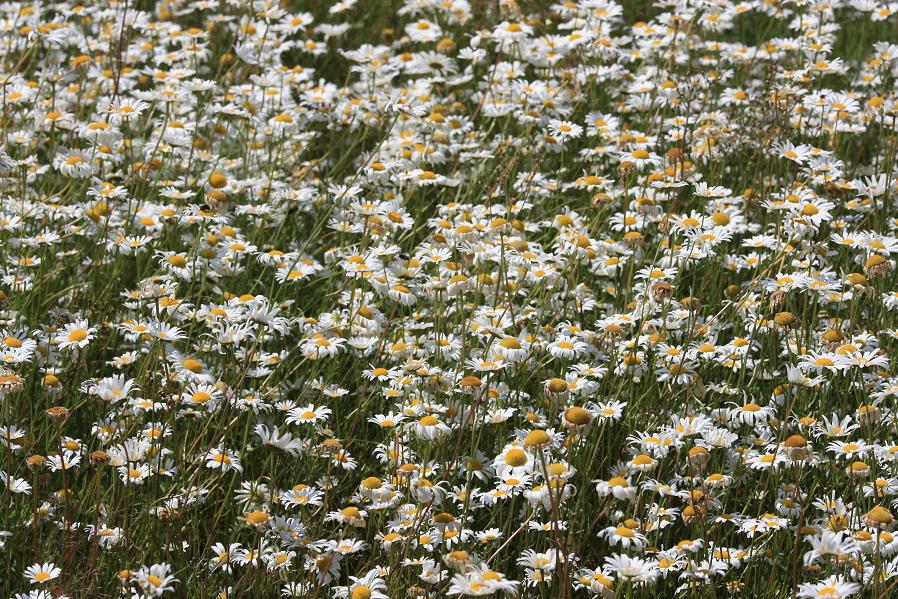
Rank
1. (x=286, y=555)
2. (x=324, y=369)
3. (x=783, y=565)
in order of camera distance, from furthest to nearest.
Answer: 1. (x=324, y=369)
2. (x=783, y=565)
3. (x=286, y=555)

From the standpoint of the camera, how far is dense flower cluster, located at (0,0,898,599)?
329cm

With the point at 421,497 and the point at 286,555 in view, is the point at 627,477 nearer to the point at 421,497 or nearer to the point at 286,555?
the point at 421,497

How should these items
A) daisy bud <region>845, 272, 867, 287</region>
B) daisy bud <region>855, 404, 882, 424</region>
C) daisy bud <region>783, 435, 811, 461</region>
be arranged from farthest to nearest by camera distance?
1. daisy bud <region>845, 272, 867, 287</region>
2. daisy bud <region>855, 404, 882, 424</region>
3. daisy bud <region>783, 435, 811, 461</region>

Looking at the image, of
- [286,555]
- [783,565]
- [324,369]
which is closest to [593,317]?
[324,369]

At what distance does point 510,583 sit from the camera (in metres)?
2.77

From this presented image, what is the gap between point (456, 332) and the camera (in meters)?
4.38

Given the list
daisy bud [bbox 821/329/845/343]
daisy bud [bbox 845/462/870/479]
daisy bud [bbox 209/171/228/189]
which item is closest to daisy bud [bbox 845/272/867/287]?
daisy bud [bbox 821/329/845/343]

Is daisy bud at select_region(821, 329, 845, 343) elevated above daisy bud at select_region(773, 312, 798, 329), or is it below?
below

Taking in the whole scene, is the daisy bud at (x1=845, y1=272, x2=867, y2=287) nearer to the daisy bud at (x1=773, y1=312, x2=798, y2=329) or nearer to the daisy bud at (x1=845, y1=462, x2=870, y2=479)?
the daisy bud at (x1=773, y1=312, x2=798, y2=329)

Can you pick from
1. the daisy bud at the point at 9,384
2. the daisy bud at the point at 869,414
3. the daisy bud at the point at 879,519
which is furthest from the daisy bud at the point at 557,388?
the daisy bud at the point at 9,384

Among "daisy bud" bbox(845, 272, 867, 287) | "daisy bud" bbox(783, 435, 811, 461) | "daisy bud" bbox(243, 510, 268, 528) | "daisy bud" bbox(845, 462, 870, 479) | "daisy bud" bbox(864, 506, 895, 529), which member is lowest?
"daisy bud" bbox(243, 510, 268, 528)

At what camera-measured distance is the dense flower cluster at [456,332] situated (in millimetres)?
3293

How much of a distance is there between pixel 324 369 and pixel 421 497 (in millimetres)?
1153

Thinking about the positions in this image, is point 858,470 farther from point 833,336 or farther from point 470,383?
point 470,383
